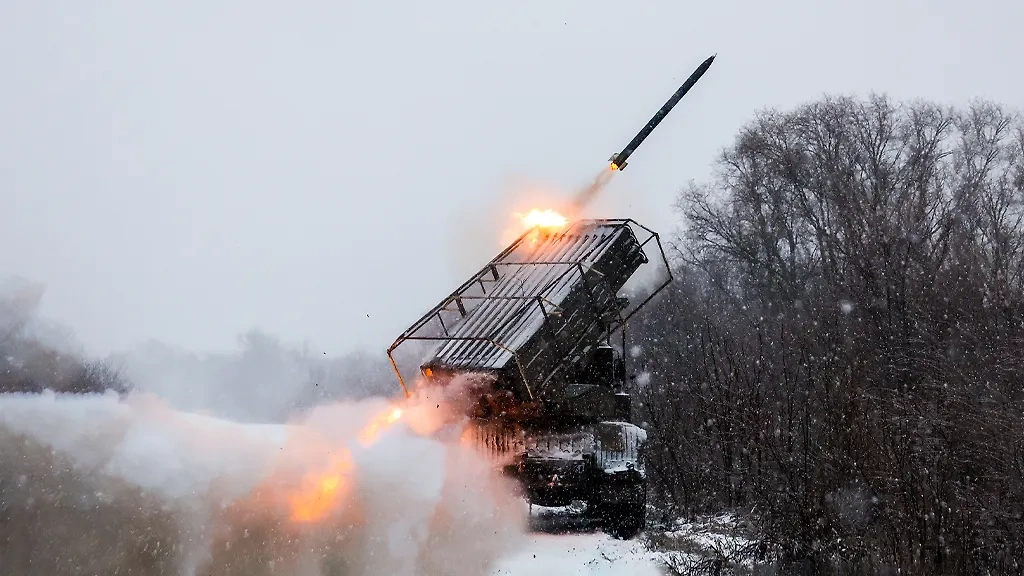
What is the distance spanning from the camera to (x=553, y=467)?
1405cm

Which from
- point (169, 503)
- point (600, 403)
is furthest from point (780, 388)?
point (169, 503)

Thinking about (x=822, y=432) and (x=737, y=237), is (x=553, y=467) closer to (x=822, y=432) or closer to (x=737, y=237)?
(x=822, y=432)

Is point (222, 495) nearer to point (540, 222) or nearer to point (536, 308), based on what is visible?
point (536, 308)

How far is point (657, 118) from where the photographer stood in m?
18.2

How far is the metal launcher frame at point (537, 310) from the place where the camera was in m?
13.5

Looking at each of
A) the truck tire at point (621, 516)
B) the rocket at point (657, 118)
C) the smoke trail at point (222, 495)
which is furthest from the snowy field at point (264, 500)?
the rocket at point (657, 118)

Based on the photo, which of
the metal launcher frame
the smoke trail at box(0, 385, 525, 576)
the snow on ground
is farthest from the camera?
the metal launcher frame

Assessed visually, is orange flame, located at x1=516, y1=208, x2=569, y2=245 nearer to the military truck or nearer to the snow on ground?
the military truck

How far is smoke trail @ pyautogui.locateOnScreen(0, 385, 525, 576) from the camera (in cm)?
769

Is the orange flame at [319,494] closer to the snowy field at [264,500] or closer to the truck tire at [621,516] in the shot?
the snowy field at [264,500]

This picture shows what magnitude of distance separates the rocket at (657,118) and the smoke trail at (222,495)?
6846 mm

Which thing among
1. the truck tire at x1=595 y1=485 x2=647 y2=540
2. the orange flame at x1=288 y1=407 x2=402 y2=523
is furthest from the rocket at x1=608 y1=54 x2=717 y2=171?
the orange flame at x1=288 y1=407 x2=402 y2=523

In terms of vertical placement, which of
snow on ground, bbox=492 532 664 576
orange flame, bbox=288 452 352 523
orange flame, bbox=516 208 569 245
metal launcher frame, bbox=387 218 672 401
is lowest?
snow on ground, bbox=492 532 664 576

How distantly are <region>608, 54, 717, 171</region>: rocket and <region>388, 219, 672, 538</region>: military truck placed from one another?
2482 mm
